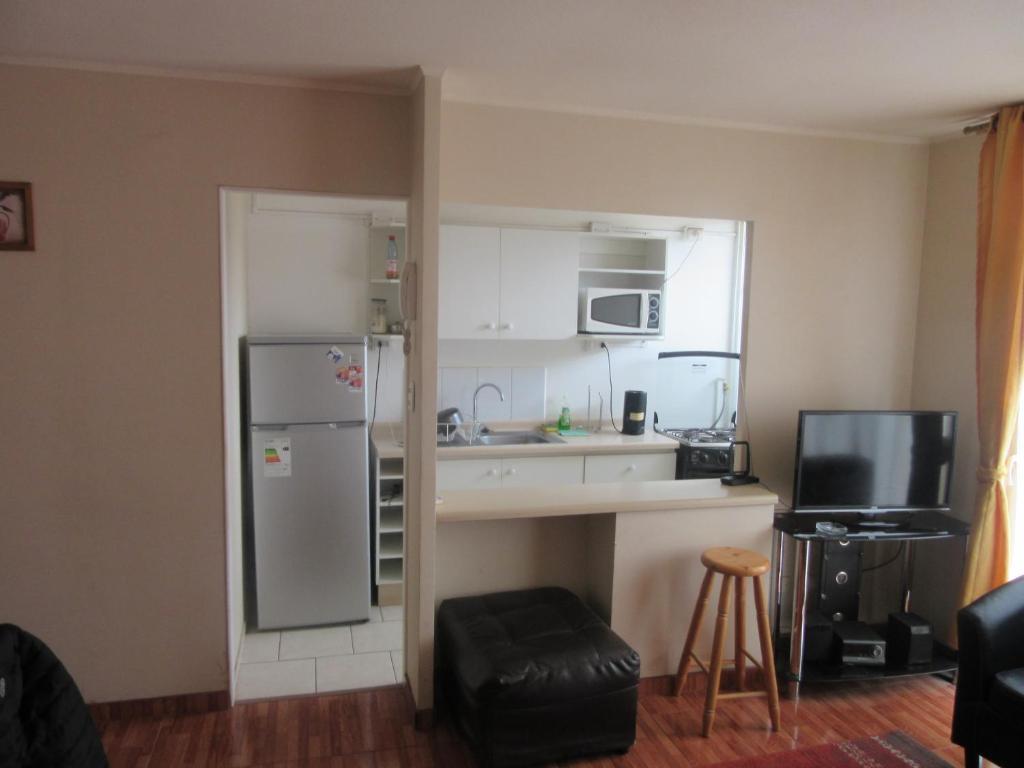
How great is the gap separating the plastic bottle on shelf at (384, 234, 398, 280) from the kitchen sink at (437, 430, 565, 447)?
3.40ft

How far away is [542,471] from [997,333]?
2289mm

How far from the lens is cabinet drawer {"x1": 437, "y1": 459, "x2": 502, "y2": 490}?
12.8 ft

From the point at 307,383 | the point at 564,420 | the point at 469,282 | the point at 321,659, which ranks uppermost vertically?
the point at 469,282

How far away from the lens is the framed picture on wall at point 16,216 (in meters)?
2.35

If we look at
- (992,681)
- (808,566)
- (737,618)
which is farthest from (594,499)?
(992,681)

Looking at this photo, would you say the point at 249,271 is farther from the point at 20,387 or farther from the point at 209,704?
the point at 209,704

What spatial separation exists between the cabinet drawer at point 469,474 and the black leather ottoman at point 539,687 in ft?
4.33

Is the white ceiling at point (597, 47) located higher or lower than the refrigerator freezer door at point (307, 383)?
higher

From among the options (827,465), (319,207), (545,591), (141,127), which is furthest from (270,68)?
(827,465)

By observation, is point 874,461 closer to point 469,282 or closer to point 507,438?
point 507,438

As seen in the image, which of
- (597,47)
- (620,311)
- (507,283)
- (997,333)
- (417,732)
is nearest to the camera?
(597,47)

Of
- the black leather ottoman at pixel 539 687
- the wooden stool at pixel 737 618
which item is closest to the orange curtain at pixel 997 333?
the wooden stool at pixel 737 618

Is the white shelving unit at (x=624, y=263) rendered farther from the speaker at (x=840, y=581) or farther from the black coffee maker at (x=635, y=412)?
the speaker at (x=840, y=581)

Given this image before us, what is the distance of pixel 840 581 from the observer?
10.0 ft
